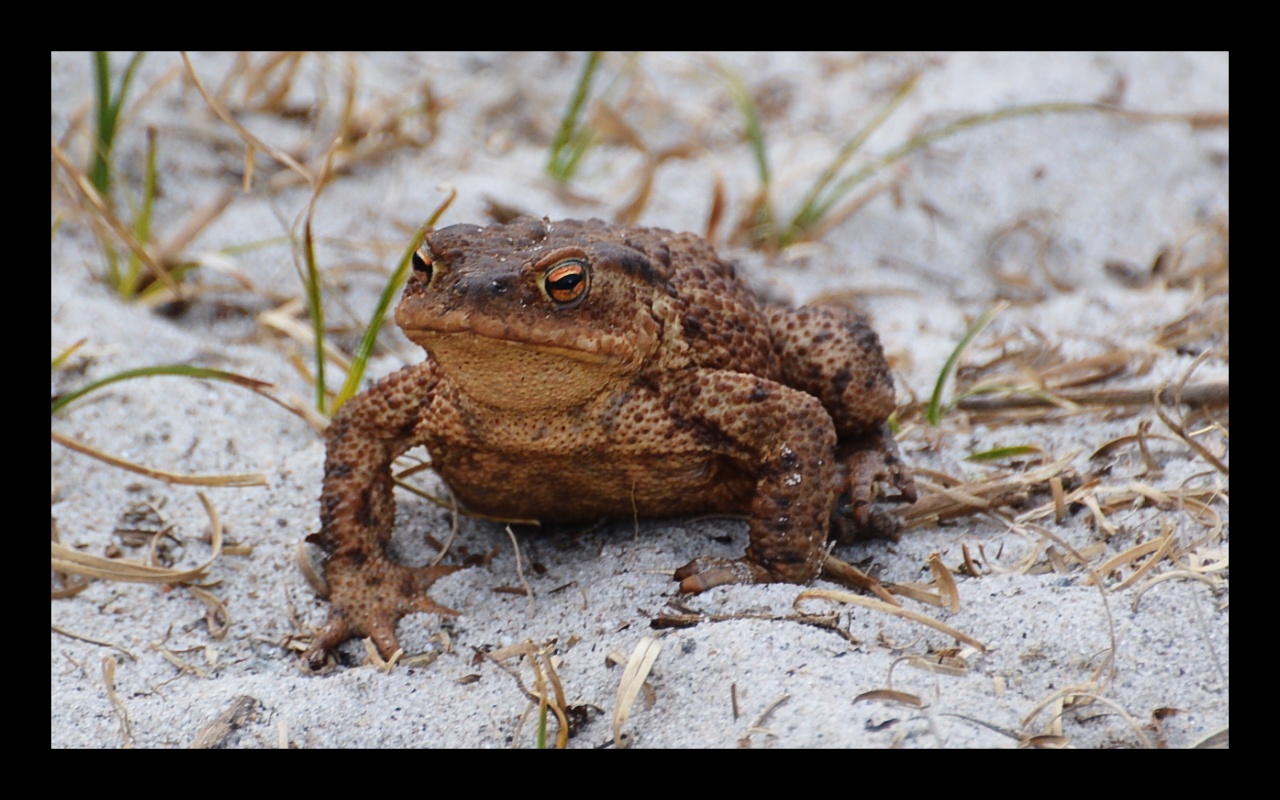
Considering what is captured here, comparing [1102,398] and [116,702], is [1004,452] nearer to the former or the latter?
[1102,398]

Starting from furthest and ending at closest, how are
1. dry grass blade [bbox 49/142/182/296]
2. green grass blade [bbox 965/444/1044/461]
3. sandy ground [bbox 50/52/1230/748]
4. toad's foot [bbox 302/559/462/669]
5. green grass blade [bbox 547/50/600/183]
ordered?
1. green grass blade [bbox 547/50/600/183]
2. dry grass blade [bbox 49/142/182/296]
3. green grass blade [bbox 965/444/1044/461]
4. toad's foot [bbox 302/559/462/669]
5. sandy ground [bbox 50/52/1230/748]

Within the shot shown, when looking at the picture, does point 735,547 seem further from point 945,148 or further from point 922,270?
point 945,148

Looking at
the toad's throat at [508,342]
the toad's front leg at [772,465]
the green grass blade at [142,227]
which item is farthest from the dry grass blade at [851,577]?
the green grass blade at [142,227]

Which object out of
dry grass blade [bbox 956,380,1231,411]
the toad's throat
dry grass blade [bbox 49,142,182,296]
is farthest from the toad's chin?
dry grass blade [bbox 49,142,182,296]

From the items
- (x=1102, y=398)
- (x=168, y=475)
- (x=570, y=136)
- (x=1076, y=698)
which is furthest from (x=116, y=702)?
(x=570, y=136)

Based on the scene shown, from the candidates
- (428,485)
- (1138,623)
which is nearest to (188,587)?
(428,485)

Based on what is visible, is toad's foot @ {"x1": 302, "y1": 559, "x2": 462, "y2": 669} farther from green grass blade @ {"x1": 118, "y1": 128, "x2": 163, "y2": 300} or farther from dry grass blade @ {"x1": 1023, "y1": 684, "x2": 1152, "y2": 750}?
green grass blade @ {"x1": 118, "y1": 128, "x2": 163, "y2": 300}
